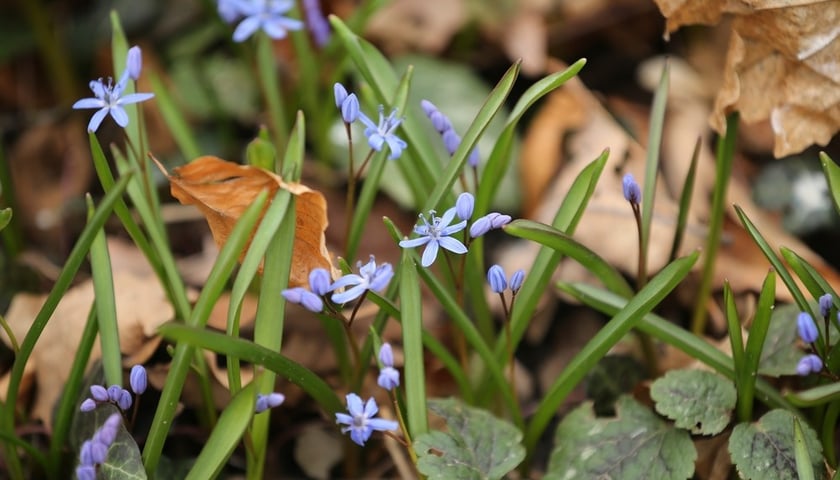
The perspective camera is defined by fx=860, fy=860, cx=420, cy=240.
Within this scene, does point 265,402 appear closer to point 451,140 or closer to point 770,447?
point 451,140

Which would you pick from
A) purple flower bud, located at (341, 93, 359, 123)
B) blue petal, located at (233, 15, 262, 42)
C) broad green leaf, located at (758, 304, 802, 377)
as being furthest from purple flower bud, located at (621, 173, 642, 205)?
blue petal, located at (233, 15, 262, 42)

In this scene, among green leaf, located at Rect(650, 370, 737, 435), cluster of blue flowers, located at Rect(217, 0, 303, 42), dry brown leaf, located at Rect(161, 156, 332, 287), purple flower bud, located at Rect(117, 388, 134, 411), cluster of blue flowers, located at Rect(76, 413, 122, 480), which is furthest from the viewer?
cluster of blue flowers, located at Rect(217, 0, 303, 42)

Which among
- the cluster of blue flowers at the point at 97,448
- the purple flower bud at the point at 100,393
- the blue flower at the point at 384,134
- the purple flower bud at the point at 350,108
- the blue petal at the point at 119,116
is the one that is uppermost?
the blue petal at the point at 119,116

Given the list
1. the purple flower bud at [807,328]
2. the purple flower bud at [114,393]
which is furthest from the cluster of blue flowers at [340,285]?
the purple flower bud at [807,328]

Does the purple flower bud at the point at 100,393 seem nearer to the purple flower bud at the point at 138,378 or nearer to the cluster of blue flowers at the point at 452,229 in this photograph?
the purple flower bud at the point at 138,378

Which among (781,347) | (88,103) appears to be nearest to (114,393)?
(88,103)

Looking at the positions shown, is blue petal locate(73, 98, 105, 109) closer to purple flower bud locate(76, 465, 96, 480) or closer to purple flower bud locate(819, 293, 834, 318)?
purple flower bud locate(76, 465, 96, 480)
